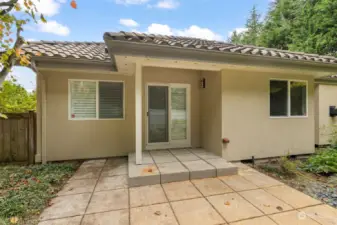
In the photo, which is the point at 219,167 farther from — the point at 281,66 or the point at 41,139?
the point at 41,139

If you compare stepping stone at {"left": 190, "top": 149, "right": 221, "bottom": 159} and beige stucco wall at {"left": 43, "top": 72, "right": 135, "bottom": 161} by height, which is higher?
beige stucco wall at {"left": 43, "top": 72, "right": 135, "bottom": 161}

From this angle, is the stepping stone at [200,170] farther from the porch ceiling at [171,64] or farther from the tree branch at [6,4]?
the tree branch at [6,4]

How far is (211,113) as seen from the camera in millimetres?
5402

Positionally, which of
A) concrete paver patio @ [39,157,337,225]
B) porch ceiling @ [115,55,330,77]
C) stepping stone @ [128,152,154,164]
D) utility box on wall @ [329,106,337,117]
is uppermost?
porch ceiling @ [115,55,330,77]

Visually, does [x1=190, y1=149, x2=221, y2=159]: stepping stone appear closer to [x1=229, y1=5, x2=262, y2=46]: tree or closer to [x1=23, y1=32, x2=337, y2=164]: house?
[x1=23, y1=32, x2=337, y2=164]: house

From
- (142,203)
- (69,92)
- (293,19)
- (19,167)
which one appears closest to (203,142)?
(142,203)

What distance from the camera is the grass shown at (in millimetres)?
2612

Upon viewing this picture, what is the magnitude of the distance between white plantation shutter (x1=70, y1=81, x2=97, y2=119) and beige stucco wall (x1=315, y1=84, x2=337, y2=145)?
8.20 metres

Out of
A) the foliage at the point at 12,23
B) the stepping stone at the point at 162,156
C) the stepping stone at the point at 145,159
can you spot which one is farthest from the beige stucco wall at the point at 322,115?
the foliage at the point at 12,23

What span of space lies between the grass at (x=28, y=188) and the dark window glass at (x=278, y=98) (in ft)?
19.5

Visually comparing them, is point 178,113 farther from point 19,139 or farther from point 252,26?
point 252,26

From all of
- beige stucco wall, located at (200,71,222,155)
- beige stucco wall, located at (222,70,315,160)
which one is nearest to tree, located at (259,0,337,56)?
beige stucco wall, located at (222,70,315,160)

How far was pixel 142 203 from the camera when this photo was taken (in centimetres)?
290

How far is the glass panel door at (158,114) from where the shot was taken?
5.83m
